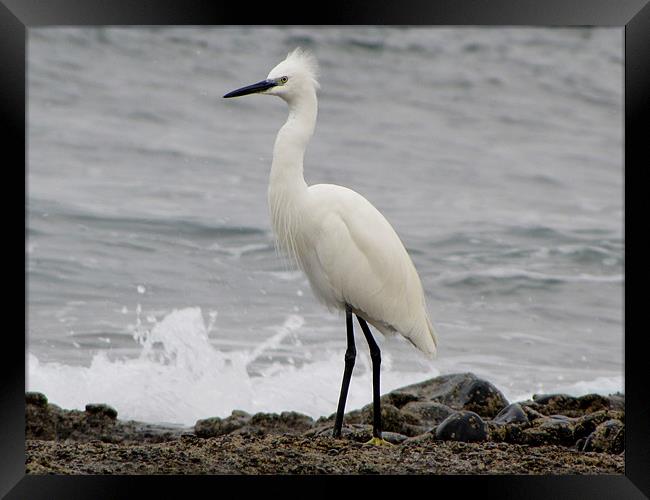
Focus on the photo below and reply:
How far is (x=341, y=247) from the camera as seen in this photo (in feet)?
12.2

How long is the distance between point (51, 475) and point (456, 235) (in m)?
4.25

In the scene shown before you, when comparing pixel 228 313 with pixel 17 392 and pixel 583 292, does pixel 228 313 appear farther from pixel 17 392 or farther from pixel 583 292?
pixel 17 392

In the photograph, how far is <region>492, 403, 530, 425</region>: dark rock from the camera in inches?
155

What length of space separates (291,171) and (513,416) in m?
1.40

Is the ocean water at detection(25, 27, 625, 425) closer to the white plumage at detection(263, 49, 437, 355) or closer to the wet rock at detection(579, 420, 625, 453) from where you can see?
the white plumage at detection(263, 49, 437, 355)

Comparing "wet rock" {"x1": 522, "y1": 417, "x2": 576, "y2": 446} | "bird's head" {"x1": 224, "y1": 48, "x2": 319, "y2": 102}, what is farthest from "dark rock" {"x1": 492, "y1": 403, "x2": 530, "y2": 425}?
"bird's head" {"x1": 224, "y1": 48, "x2": 319, "y2": 102}

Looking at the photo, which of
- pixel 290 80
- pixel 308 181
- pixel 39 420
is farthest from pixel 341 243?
pixel 308 181

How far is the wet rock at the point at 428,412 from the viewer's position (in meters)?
4.08

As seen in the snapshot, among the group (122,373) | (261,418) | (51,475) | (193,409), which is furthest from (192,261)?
(51,475)

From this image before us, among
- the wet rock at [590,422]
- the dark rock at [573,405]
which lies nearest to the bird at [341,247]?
the wet rock at [590,422]

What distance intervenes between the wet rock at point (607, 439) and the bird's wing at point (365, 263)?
0.71m

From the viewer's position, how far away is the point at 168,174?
23.5 feet

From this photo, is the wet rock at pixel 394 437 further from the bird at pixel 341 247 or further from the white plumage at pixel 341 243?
the white plumage at pixel 341 243

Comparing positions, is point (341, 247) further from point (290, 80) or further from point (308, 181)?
point (308, 181)
